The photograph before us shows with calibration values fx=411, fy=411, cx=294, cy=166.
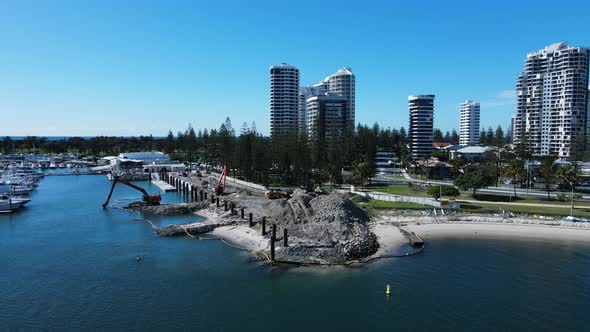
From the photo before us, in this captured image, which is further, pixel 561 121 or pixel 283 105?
pixel 283 105

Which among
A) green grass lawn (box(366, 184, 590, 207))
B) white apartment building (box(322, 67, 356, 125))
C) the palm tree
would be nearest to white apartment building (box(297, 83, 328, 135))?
white apartment building (box(322, 67, 356, 125))

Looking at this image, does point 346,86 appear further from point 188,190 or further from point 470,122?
point 188,190

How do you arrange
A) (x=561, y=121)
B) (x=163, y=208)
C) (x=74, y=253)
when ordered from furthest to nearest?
(x=561, y=121) < (x=163, y=208) < (x=74, y=253)

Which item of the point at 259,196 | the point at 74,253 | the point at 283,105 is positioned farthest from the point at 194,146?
the point at 74,253

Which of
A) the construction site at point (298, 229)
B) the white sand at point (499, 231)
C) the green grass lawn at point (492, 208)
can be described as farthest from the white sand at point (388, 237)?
the green grass lawn at point (492, 208)

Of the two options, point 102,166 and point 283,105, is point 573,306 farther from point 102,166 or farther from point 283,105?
point 283,105

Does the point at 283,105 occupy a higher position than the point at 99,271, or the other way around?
the point at 283,105
